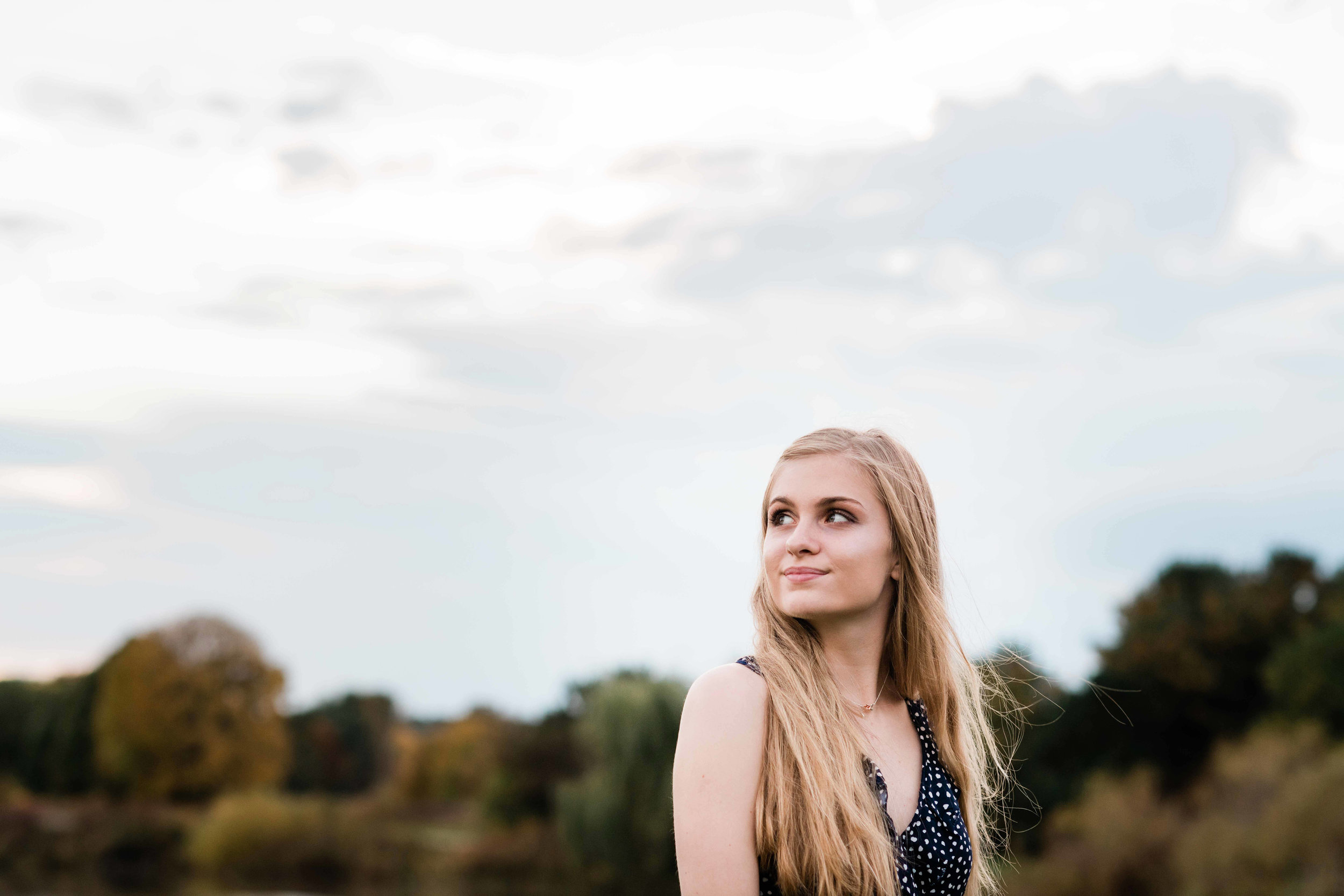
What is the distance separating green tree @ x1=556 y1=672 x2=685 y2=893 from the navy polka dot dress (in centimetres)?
2374

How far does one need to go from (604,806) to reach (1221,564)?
1760cm

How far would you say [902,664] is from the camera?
2.94 metres

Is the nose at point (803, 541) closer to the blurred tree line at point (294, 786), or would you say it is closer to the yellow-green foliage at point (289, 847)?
the blurred tree line at point (294, 786)

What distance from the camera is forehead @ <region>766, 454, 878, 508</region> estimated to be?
2.65 metres

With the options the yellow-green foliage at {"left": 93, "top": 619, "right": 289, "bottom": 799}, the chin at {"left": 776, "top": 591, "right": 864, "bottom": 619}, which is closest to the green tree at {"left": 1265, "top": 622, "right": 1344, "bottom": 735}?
the chin at {"left": 776, "top": 591, "right": 864, "bottom": 619}

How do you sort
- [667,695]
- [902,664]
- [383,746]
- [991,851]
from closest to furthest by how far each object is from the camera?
[902,664] → [991,851] → [667,695] → [383,746]

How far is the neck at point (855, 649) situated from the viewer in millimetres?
2746

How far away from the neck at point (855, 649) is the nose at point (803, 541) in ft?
0.73

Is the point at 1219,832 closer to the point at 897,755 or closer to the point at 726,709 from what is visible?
the point at 897,755

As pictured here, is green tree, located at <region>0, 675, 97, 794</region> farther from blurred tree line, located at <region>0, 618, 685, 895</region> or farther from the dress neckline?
the dress neckline

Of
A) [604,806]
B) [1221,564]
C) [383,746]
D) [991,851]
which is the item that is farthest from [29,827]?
[991,851]

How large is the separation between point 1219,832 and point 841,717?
19.4 m

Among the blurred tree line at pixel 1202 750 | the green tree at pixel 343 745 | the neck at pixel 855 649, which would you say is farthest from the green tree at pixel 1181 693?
the green tree at pixel 343 745

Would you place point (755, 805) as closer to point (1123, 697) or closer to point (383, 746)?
point (1123, 697)
